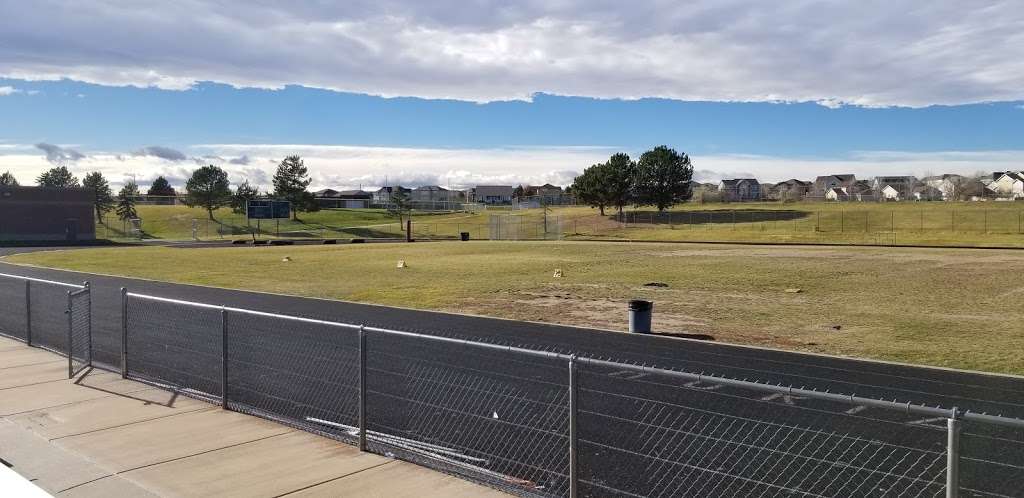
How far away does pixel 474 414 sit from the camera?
10.6 m

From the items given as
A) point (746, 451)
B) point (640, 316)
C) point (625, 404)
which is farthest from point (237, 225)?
point (746, 451)

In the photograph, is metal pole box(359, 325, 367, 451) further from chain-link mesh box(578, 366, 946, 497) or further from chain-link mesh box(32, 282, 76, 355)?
chain-link mesh box(32, 282, 76, 355)

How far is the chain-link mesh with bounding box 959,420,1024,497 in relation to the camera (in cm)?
810

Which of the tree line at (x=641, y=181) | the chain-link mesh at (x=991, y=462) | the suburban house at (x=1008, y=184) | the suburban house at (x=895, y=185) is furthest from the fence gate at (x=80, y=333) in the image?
the suburban house at (x=895, y=185)

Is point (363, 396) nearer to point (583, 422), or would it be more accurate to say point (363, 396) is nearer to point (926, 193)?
point (583, 422)

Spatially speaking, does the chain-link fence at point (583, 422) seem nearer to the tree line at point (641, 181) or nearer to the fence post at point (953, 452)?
the fence post at point (953, 452)

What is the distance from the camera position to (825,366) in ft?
50.9

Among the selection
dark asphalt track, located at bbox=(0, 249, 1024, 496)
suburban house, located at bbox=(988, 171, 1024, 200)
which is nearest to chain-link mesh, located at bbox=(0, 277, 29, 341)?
dark asphalt track, located at bbox=(0, 249, 1024, 496)

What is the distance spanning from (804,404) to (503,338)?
7.38 metres

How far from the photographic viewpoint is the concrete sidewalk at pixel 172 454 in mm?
7516

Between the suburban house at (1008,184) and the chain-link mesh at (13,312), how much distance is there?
499 ft

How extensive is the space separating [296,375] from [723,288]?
62.5 ft

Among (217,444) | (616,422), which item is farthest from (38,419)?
(616,422)

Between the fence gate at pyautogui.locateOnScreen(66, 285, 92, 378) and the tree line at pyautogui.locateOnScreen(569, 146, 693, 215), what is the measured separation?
97.4 m
